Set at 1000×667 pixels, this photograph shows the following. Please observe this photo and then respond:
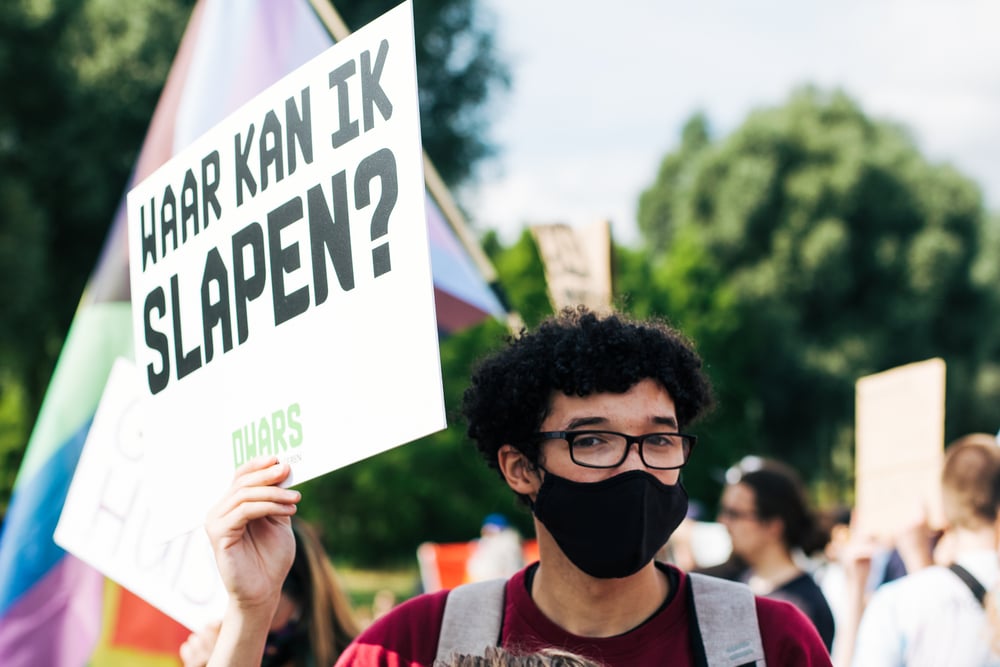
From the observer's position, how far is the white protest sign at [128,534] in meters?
2.90

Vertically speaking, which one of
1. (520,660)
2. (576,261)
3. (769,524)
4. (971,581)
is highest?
(576,261)

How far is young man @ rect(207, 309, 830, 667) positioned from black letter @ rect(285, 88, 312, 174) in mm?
587

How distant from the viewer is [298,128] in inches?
88.5

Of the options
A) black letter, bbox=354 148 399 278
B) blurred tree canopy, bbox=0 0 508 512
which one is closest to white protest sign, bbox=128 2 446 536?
black letter, bbox=354 148 399 278

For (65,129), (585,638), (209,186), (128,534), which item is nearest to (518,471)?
(585,638)

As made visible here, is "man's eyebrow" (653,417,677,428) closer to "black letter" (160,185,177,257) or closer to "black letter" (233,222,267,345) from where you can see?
"black letter" (233,222,267,345)

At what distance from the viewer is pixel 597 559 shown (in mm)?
2193

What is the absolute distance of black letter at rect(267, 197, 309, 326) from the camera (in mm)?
2180

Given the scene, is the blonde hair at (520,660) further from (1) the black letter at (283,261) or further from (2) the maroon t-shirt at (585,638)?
(1) the black letter at (283,261)

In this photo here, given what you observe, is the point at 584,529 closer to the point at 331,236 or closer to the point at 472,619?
the point at 472,619

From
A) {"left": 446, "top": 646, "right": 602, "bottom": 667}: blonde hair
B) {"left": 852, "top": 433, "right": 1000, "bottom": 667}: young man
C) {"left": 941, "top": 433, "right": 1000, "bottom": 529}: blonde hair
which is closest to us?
{"left": 446, "top": 646, "right": 602, "bottom": 667}: blonde hair

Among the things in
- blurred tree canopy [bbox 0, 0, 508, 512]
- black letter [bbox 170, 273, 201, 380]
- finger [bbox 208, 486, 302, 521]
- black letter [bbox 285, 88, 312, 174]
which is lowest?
finger [bbox 208, 486, 302, 521]

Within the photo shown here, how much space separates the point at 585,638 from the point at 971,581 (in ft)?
5.79

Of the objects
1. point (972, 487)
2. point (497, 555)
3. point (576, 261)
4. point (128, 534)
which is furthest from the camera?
point (497, 555)
